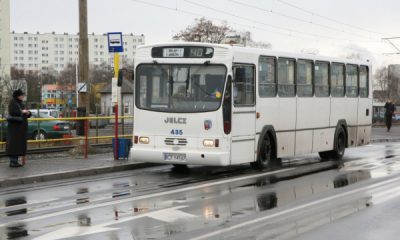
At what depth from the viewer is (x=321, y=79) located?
18.4 m

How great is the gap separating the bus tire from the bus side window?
523 centimetres

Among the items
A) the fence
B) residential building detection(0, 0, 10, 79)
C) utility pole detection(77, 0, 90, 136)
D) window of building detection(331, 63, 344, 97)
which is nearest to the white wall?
residential building detection(0, 0, 10, 79)

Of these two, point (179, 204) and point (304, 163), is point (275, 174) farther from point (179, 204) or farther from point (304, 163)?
point (179, 204)

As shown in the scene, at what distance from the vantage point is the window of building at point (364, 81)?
820 inches

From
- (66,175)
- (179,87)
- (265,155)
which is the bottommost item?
(66,175)

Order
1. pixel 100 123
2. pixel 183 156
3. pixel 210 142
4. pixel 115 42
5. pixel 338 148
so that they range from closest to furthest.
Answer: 1. pixel 210 142
2. pixel 183 156
3. pixel 115 42
4. pixel 338 148
5. pixel 100 123

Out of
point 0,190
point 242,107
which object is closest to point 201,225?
point 0,190

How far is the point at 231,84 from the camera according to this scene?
46.6 feet

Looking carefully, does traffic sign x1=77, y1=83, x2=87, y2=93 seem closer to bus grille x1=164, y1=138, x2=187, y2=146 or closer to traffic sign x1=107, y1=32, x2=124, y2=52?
traffic sign x1=107, y1=32, x2=124, y2=52

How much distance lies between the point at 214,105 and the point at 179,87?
932 mm

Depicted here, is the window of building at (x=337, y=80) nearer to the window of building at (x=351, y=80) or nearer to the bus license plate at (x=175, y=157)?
the window of building at (x=351, y=80)

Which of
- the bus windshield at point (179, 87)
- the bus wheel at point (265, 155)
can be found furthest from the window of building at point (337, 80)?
the bus windshield at point (179, 87)

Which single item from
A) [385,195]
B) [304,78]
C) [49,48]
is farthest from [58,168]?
[49,48]

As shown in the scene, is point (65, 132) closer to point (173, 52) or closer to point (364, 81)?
point (173, 52)
